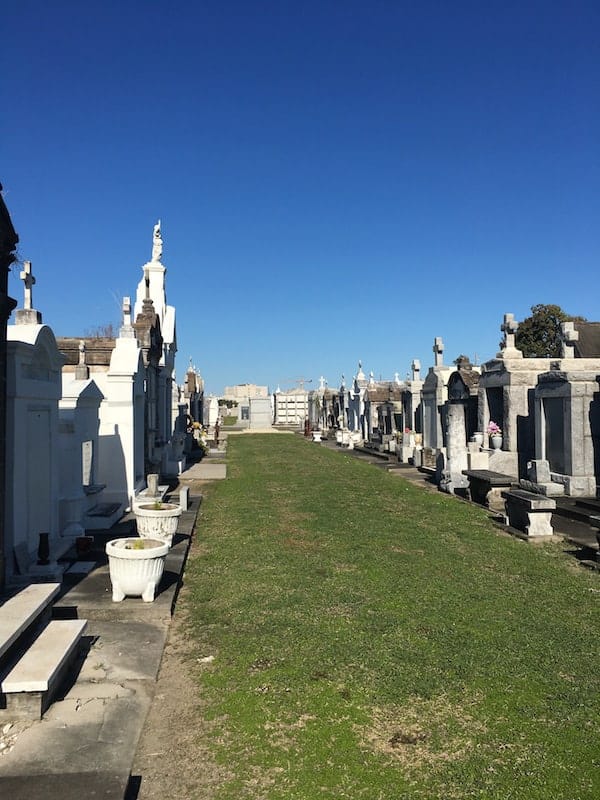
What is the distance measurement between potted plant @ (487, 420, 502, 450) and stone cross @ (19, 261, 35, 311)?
1165cm

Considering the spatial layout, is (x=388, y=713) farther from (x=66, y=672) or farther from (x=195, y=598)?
(x=195, y=598)

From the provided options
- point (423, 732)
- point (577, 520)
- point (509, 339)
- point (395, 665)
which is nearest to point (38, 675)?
point (423, 732)

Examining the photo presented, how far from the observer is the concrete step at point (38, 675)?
363 cm

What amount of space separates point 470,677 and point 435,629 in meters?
0.94

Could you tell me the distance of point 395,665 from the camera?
4.59 m

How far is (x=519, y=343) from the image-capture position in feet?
149

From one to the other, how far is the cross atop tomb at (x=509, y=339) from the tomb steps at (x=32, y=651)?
1398cm

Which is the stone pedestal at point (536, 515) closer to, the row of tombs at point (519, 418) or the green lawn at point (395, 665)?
the green lawn at point (395, 665)

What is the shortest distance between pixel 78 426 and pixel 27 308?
6.07ft

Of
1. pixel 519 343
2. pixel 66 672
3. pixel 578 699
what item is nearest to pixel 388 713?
pixel 578 699

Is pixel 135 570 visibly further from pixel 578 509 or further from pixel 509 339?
pixel 509 339

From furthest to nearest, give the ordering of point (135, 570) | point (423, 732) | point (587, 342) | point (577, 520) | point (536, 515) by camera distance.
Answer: point (587, 342), point (577, 520), point (536, 515), point (135, 570), point (423, 732)

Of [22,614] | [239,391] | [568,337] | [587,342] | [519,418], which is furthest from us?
[239,391]

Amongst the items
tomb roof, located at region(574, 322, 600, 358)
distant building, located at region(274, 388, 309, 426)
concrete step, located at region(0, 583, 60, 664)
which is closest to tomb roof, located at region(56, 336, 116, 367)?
concrete step, located at region(0, 583, 60, 664)
